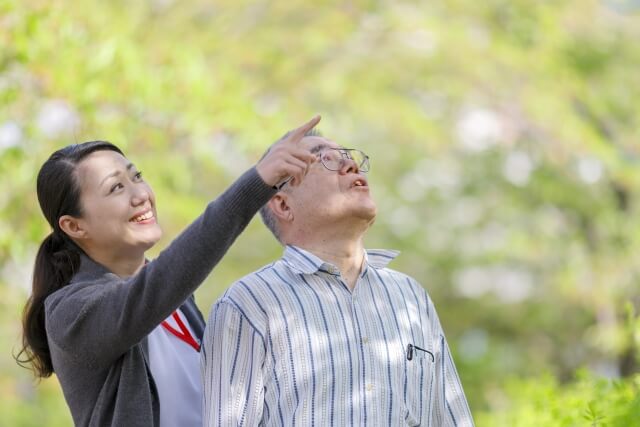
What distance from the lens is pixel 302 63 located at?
397 inches

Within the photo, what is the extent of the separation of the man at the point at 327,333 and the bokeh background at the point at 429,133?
535 millimetres

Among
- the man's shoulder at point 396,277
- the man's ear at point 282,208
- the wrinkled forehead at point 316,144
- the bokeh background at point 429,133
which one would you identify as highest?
the bokeh background at point 429,133

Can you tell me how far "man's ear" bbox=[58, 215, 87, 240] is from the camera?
2910 mm

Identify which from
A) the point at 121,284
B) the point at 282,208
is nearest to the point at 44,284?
the point at 121,284

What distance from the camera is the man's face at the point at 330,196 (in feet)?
9.76

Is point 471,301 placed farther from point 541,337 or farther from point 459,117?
point 459,117

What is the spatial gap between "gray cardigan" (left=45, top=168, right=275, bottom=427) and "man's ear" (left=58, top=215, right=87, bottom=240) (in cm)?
8

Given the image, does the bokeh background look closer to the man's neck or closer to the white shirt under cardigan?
the man's neck

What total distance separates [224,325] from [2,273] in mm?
4639

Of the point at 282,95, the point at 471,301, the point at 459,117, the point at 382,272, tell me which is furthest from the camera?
the point at 471,301

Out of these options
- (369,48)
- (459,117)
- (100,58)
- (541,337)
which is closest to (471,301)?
(541,337)

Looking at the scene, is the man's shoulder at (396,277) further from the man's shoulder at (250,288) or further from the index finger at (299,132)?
the index finger at (299,132)

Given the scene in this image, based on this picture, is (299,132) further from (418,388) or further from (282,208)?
(418,388)

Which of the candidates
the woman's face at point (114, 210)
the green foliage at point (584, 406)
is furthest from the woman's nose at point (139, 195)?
the green foliage at point (584, 406)
